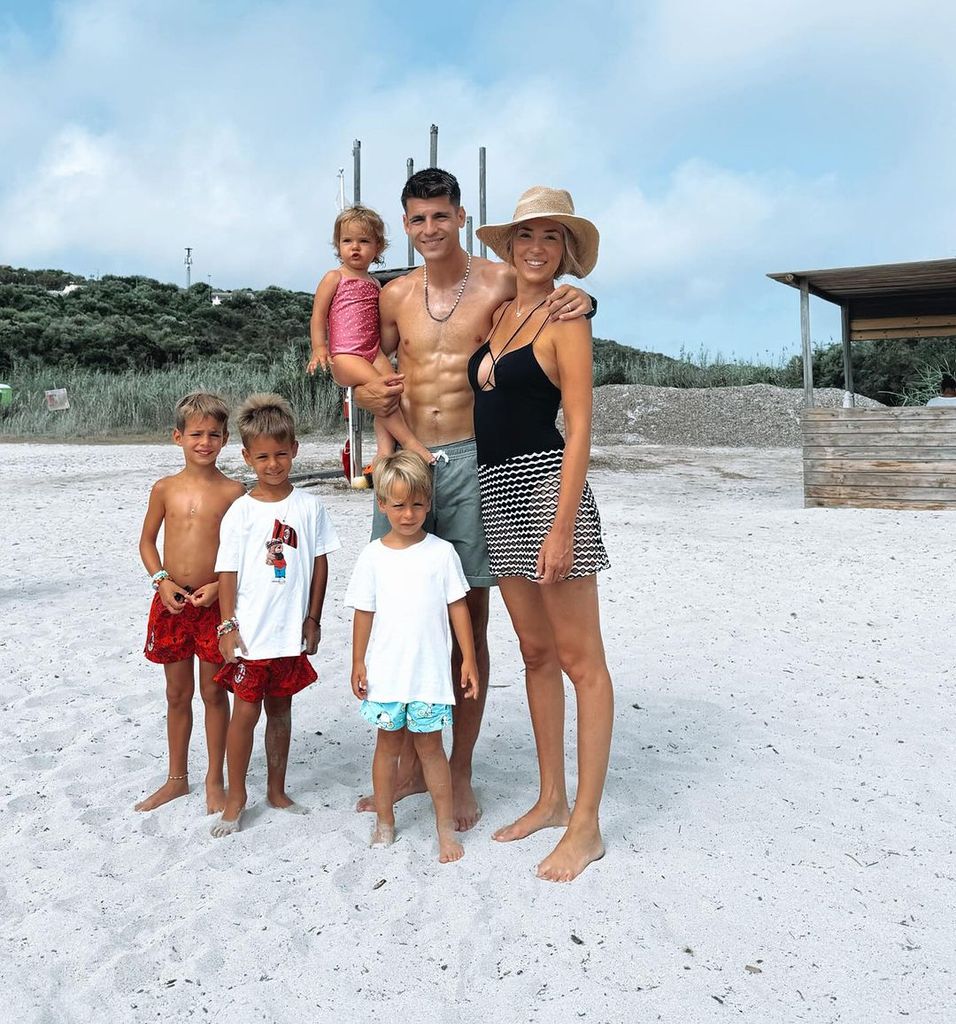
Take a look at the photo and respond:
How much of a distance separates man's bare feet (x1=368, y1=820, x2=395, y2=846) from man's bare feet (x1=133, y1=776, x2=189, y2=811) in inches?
33.6

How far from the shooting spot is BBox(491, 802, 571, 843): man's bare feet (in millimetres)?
3439

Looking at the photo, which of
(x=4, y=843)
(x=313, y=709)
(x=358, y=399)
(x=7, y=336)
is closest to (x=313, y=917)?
(x=4, y=843)

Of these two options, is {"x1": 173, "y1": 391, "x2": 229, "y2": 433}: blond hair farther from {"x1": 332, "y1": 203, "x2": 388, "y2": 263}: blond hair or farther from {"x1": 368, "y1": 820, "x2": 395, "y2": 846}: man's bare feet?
{"x1": 368, "y1": 820, "x2": 395, "y2": 846}: man's bare feet

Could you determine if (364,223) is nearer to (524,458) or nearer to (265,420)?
(265,420)

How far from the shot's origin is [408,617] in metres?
3.23

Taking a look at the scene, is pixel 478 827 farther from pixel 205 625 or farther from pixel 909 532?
pixel 909 532

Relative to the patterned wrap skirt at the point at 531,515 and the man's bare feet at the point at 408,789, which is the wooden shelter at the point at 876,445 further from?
the patterned wrap skirt at the point at 531,515

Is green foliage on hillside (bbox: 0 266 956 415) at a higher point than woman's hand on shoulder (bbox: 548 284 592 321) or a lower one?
higher

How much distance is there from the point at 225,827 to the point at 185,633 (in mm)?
667

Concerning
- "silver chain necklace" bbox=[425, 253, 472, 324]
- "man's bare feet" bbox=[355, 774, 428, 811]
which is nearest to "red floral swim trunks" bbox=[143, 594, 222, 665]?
"man's bare feet" bbox=[355, 774, 428, 811]

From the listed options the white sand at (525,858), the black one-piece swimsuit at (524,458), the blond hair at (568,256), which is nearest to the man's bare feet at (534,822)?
the white sand at (525,858)

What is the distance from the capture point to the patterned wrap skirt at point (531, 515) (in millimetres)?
3094

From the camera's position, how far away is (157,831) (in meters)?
3.64

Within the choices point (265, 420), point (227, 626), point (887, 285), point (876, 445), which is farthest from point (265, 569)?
point (887, 285)
